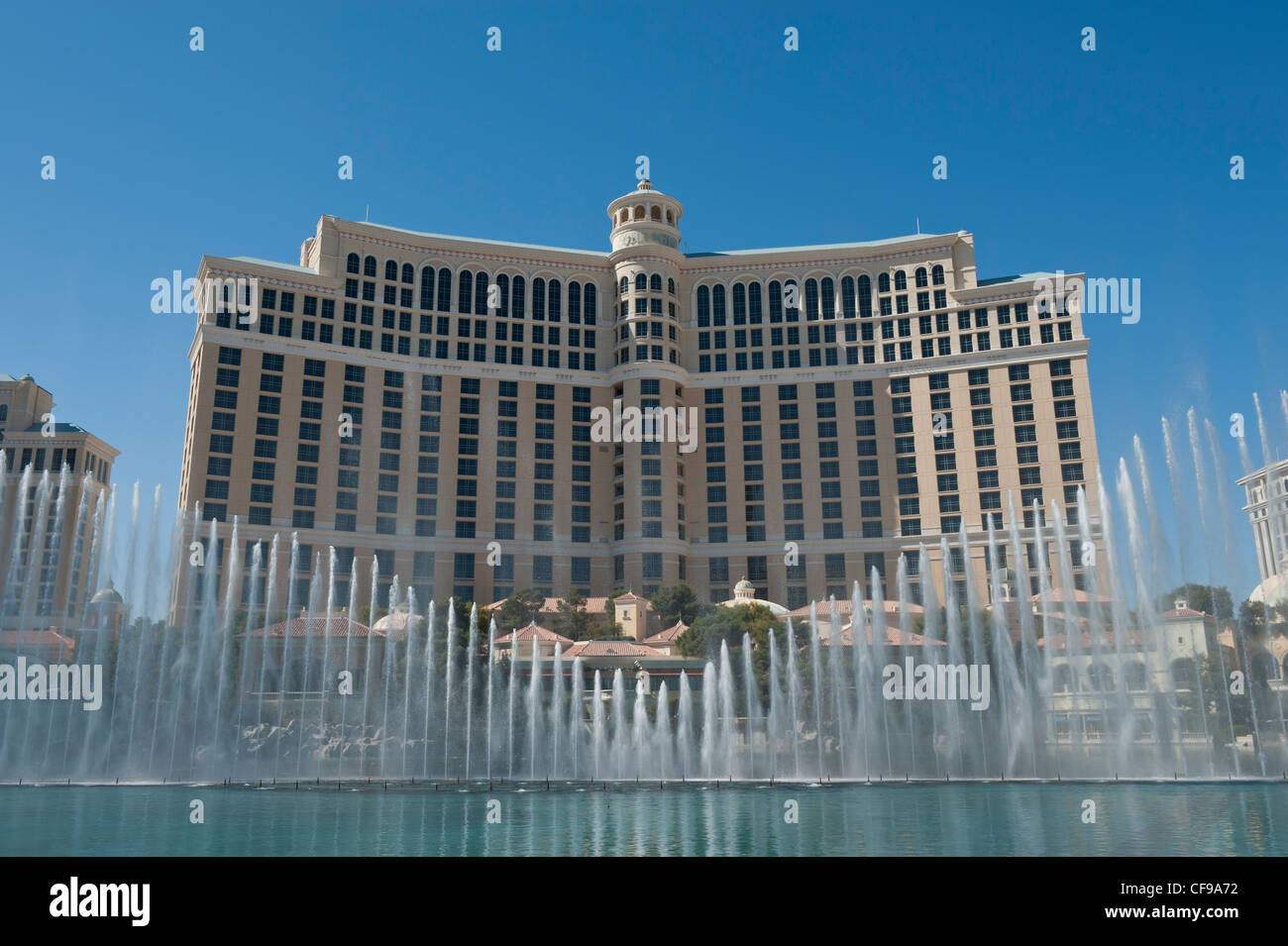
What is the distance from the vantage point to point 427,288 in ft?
315

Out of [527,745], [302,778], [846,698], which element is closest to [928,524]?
[846,698]

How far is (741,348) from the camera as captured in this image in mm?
98750

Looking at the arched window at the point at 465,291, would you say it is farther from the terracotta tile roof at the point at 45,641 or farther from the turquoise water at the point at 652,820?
the turquoise water at the point at 652,820

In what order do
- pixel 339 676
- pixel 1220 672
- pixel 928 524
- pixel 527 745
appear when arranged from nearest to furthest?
pixel 1220 672 → pixel 527 745 → pixel 339 676 → pixel 928 524

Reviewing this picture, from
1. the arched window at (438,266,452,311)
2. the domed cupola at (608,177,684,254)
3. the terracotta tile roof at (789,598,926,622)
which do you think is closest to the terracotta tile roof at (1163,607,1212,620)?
the terracotta tile roof at (789,598,926,622)

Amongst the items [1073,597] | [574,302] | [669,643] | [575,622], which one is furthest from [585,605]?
[1073,597]

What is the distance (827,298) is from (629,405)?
25.1 meters

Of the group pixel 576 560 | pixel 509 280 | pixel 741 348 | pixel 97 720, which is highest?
pixel 509 280

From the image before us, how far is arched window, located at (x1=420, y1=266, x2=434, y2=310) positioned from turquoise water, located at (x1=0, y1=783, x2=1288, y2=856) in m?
66.6

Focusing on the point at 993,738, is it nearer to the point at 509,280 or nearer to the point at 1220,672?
the point at 1220,672

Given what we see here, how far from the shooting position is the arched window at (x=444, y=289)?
96.2 meters

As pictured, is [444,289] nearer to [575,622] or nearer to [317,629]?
[575,622]
